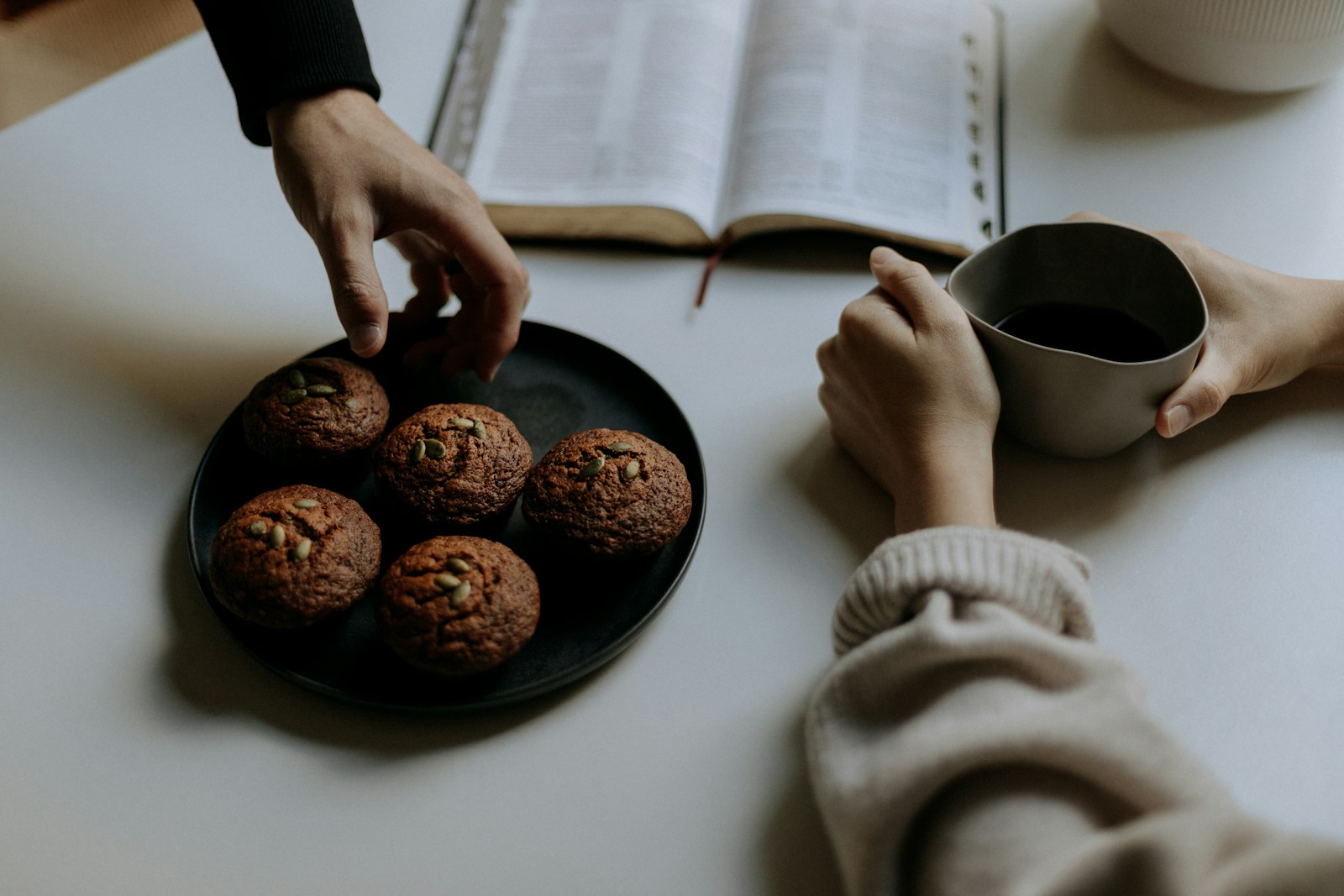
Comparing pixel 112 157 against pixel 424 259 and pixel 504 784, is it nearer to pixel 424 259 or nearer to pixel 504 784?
pixel 424 259

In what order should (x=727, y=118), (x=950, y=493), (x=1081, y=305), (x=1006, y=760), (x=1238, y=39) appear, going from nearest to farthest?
1. (x=1006, y=760)
2. (x=950, y=493)
3. (x=1081, y=305)
4. (x=1238, y=39)
5. (x=727, y=118)

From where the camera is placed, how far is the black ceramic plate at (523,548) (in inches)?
32.3

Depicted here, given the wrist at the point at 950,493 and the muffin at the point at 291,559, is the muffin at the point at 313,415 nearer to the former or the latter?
the muffin at the point at 291,559

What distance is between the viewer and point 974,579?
725 millimetres

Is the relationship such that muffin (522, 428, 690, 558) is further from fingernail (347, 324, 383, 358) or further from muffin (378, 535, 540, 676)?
fingernail (347, 324, 383, 358)

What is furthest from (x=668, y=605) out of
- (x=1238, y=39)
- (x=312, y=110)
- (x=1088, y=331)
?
(x=1238, y=39)

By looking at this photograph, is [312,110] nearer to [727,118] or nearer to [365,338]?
[365,338]

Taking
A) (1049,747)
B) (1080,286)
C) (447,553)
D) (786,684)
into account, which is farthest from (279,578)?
(1080,286)

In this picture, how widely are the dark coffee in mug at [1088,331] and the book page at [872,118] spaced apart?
0.24m

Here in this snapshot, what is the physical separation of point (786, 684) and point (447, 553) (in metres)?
0.34

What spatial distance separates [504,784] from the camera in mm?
799

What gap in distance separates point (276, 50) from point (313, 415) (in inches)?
16.7

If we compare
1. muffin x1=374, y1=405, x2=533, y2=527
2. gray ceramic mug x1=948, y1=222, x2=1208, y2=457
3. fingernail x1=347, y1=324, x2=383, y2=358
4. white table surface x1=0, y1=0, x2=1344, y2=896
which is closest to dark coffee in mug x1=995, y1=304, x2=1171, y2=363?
gray ceramic mug x1=948, y1=222, x2=1208, y2=457

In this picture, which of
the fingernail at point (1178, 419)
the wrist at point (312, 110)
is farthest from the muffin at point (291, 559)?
the fingernail at point (1178, 419)
